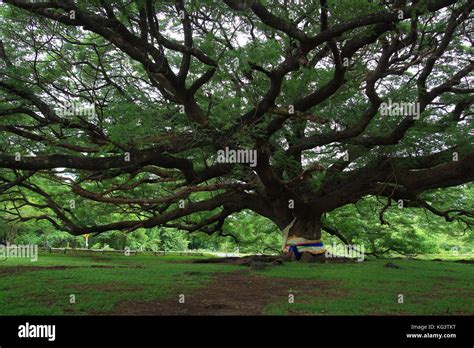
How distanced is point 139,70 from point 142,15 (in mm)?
3787

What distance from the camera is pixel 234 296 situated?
619 centimetres

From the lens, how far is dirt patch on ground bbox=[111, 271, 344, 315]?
5.12m

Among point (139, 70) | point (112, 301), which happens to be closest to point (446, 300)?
point (112, 301)

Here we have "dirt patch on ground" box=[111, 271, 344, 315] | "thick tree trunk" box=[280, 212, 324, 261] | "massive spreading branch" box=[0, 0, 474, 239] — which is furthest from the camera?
"thick tree trunk" box=[280, 212, 324, 261]

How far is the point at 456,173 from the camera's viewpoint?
9.20 metres

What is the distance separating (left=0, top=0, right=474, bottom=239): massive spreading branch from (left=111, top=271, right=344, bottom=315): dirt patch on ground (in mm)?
2034

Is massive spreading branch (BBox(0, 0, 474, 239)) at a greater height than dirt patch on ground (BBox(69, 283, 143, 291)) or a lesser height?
greater

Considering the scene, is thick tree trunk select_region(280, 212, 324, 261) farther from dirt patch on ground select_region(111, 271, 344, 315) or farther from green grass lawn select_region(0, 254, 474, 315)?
dirt patch on ground select_region(111, 271, 344, 315)

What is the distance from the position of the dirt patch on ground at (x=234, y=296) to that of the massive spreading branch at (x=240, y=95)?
2.03 m

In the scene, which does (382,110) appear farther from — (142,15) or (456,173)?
(142,15)

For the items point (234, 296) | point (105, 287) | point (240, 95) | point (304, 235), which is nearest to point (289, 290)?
point (234, 296)

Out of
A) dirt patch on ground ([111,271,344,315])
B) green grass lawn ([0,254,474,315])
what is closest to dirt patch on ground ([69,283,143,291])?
green grass lawn ([0,254,474,315])

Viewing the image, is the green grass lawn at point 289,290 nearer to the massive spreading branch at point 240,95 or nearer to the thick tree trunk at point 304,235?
the massive spreading branch at point 240,95

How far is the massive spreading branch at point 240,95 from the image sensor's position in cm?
634
